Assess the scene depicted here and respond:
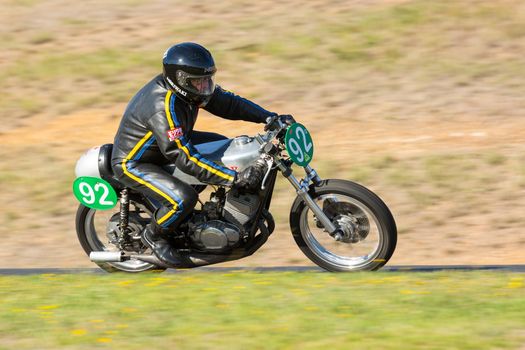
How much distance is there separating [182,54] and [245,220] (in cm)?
144

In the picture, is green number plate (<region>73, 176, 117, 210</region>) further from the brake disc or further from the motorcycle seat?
the brake disc

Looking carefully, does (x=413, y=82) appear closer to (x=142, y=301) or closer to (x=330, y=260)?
(x=330, y=260)

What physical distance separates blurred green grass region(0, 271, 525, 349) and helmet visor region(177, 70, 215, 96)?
4.99ft

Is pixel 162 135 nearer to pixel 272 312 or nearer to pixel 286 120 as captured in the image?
pixel 286 120

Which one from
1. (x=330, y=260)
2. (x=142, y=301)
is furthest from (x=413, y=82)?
(x=142, y=301)

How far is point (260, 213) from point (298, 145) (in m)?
0.65

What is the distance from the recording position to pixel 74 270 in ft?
28.7

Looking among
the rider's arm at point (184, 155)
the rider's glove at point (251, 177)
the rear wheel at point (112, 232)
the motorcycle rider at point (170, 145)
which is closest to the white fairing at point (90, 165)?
the motorcycle rider at point (170, 145)

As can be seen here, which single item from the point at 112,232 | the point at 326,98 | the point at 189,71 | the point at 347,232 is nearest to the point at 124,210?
the point at 112,232

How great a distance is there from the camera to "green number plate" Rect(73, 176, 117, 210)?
323 inches

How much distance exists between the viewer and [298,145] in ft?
25.2

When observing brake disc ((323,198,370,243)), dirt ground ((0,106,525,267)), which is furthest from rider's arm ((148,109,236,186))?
dirt ground ((0,106,525,267))

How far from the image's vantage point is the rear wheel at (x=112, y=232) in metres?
8.31

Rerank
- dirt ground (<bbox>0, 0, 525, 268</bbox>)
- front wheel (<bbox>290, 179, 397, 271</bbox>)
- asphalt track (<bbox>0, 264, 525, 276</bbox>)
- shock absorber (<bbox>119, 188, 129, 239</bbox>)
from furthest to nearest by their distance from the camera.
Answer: dirt ground (<bbox>0, 0, 525, 268</bbox>) < shock absorber (<bbox>119, 188, 129, 239</bbox>) < asphalt track (<bbox>0, 264, 525, 276</bbox>) < front wheel (<bbox>290, 179, 397, 271</bbox>)
